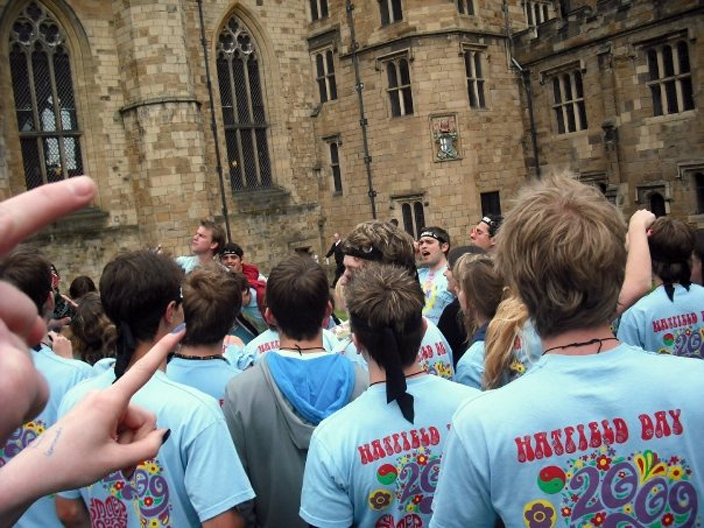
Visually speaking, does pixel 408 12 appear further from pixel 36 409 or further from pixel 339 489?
pixel 36 409

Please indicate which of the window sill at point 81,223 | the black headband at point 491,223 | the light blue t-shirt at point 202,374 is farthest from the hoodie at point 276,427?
the window sill at point 81,223

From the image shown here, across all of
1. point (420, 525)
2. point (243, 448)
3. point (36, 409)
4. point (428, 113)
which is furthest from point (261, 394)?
point (428, 113)

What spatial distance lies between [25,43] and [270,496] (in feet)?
53.2

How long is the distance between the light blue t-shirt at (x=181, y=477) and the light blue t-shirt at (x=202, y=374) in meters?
0.74

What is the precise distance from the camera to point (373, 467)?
8.01 ft

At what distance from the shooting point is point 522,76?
1969cm

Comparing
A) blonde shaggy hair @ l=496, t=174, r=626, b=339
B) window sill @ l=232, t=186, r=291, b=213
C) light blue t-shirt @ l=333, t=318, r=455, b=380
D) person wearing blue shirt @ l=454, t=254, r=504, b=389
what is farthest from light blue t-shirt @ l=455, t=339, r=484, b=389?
window sill @ l=232, t=186, r=291, b=213

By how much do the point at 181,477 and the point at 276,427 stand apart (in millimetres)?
497

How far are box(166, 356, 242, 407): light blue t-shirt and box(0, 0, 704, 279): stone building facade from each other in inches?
528

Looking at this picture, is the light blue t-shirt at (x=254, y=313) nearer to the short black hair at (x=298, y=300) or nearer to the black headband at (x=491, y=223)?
the black headband at (x=491, y=223)

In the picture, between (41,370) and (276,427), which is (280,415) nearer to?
(276,427)

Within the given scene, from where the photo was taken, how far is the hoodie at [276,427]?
295cm

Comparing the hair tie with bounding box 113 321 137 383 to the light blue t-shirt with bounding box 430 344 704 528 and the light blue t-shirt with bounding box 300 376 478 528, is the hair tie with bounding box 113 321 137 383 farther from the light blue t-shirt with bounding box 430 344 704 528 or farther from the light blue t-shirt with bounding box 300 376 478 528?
the light blue t-shirt with bounding box 430 344 704 528

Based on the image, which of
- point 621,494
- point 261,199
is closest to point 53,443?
point 621,494
